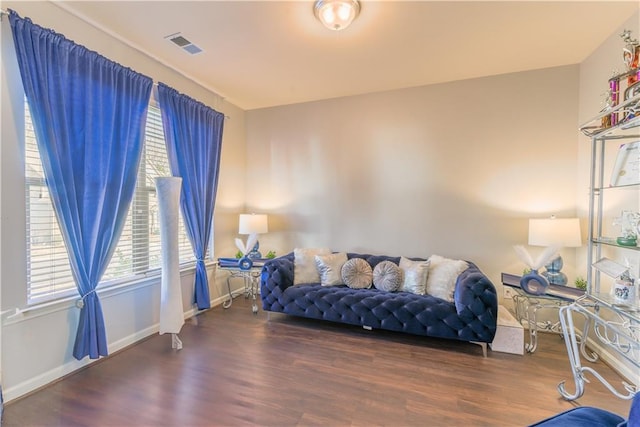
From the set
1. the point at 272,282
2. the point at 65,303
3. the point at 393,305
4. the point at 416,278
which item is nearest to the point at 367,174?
the point at 416,278

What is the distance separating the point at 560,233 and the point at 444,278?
1.15m

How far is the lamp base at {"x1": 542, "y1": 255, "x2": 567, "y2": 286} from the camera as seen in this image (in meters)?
2.81

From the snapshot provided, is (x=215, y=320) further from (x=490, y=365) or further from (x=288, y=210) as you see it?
(x=490, y=365)

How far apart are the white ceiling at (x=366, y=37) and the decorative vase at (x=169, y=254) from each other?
4.46ft

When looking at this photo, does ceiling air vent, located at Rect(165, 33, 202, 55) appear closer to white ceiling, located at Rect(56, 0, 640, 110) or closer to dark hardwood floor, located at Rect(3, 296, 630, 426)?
white ceiling, located at Rect(56, 0, 640, 110)

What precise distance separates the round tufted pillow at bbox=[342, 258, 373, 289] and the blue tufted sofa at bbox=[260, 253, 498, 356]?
0.29 feet

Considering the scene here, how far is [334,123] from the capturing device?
3930 mm

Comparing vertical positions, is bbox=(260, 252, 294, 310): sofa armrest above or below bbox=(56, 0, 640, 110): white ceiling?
below

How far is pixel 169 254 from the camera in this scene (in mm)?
2609

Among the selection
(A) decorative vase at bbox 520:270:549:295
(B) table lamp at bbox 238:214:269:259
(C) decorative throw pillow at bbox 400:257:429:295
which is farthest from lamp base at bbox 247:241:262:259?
(A) decorative vase at bbox 520:270:549:295

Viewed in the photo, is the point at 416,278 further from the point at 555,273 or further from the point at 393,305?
the point at 555,273

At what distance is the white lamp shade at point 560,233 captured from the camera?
262 cm

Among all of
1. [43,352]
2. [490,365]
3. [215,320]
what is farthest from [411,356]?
[43,352]

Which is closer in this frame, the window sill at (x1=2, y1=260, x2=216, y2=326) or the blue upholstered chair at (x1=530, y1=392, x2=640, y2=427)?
the blue upholstered chair at (x1=530, y1=392, x2=640, y2=427)
